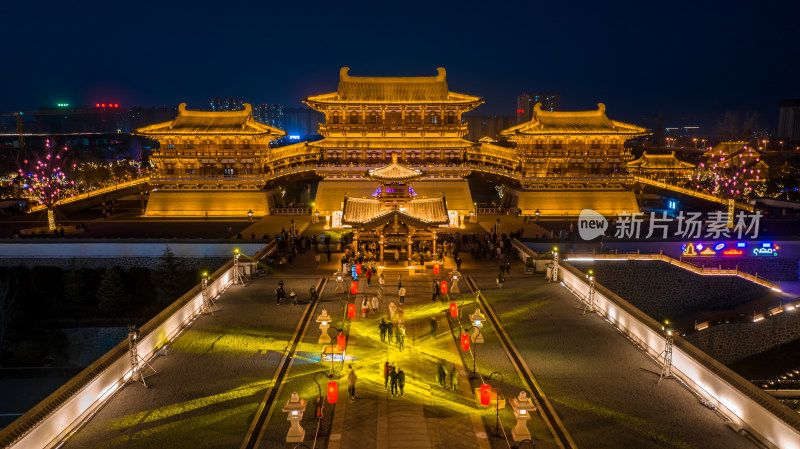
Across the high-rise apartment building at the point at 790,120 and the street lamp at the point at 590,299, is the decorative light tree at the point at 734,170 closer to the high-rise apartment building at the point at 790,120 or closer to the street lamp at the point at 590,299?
the street lamp at the point at 590,299

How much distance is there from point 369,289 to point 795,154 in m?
101

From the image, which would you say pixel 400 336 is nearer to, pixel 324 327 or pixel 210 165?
pixel 324 327

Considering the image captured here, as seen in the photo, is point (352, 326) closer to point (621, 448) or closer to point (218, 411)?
point (218, 411)

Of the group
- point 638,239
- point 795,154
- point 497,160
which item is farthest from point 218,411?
point 795,154

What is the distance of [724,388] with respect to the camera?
1478cm

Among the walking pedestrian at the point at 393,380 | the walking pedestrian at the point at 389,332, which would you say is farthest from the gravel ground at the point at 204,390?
the walking pedestrian at the point at 393,380

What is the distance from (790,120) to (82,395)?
172453mm

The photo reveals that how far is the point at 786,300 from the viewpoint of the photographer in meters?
33.8

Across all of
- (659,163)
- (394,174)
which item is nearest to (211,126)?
(394,174)

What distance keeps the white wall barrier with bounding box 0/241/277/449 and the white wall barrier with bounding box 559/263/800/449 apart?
656 inches

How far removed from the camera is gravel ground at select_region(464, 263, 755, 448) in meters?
13.8

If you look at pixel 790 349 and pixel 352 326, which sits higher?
pixel 352 326

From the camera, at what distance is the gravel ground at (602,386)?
13.8 metres

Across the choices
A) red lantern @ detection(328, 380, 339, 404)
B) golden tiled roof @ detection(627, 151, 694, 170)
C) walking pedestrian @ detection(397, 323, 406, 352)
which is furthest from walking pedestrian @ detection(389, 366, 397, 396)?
golden tiled roof @ detection(627, 151, 694, 170)
